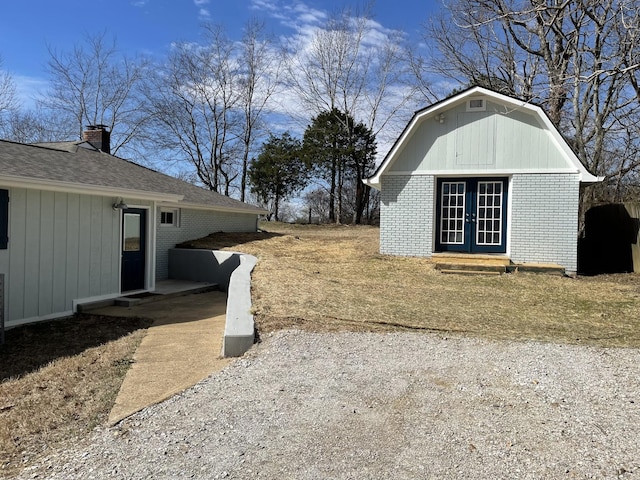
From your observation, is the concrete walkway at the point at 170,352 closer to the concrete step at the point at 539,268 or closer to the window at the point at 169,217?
the window at the point at 169,217

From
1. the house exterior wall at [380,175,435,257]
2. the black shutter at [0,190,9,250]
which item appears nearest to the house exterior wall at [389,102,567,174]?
the house exterior wall at [380,175,435,257]

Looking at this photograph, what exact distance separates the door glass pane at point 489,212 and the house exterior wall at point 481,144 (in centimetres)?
60

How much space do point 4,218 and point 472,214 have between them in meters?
10.7

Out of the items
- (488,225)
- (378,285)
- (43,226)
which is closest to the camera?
(43,226)

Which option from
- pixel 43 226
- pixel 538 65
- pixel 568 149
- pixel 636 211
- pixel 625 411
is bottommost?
pixel 625 411

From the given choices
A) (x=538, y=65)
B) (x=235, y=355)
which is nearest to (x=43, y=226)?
(x=235, y=355)

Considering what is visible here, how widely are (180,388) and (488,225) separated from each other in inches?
402

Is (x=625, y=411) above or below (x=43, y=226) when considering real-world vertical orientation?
below

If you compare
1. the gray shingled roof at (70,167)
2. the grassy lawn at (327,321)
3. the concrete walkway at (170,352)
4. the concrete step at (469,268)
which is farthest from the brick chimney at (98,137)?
A: the concrete step at (469,268)

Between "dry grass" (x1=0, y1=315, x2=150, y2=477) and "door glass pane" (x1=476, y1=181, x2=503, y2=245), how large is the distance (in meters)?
8.92

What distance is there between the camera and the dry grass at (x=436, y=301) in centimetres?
612

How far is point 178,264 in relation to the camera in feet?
44.8

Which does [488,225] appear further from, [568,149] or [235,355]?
[235,355]

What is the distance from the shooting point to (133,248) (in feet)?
35.0
